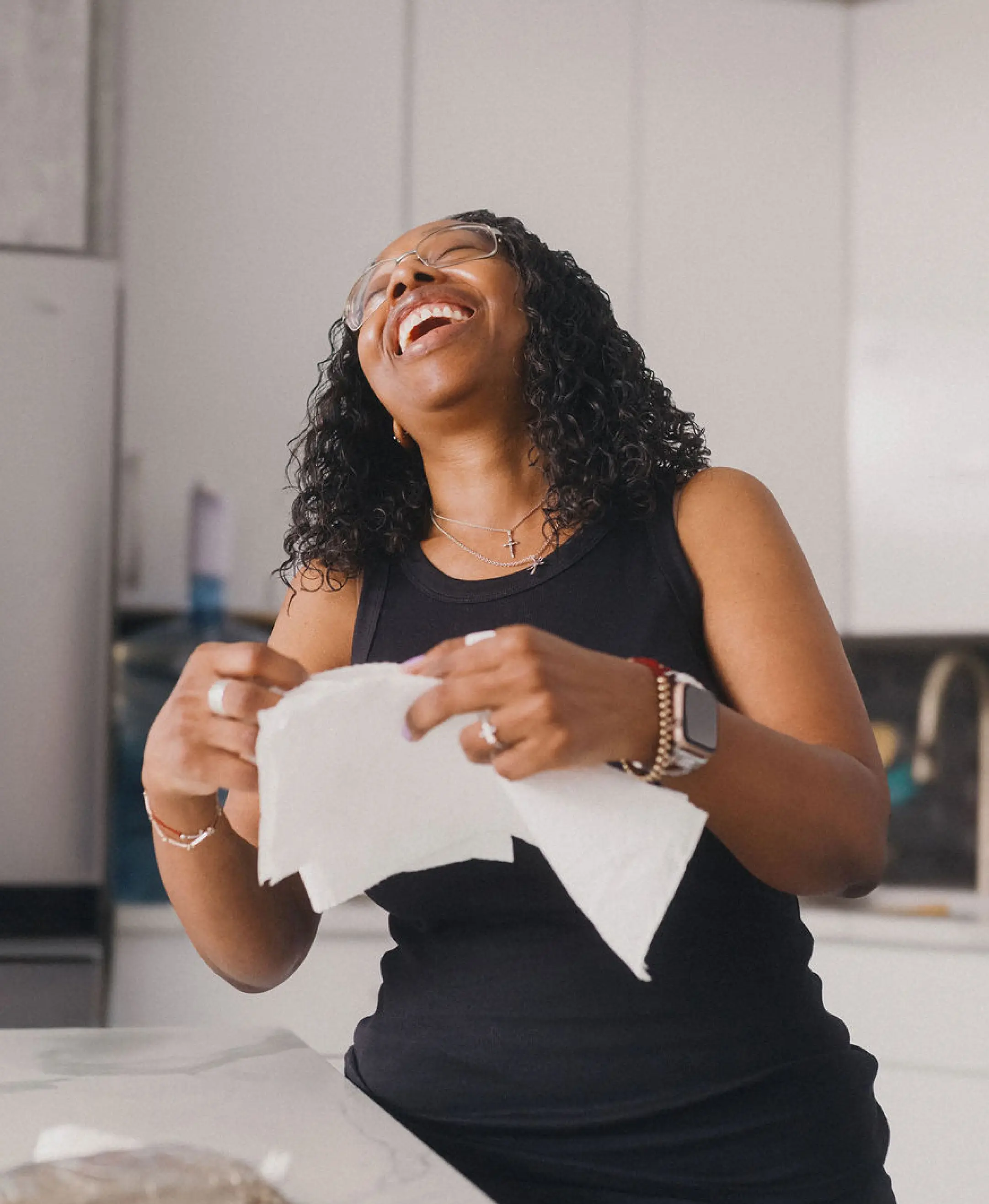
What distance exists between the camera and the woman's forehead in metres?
1.05

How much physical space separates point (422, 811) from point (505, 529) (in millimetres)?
416

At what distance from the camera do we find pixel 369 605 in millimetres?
1046

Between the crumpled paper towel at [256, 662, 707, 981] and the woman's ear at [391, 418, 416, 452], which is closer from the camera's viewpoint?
the crumpled paper towel at [256, 662, 707, 981]

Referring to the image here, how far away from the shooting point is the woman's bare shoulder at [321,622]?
1.07 m

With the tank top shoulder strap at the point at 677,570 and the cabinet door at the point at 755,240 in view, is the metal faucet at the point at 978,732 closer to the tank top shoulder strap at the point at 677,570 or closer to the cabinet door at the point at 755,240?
the cabinet door at the point at 755,240

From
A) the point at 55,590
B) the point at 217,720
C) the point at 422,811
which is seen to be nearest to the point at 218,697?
the point at 217,720

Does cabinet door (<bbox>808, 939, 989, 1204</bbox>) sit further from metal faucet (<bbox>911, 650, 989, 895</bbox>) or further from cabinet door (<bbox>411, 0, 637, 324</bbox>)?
cabinet door (<bbox>411, 0, 637, 324</bbox>)

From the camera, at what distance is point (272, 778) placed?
2.08 ft

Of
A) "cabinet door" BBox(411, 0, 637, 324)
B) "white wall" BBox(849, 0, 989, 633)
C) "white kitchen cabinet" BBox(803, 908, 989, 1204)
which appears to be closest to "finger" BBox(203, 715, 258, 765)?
"white kitchen cabinet" BBox(803, 908, 989, 1204)

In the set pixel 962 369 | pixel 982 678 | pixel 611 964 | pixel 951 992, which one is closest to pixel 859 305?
pixel 962 369

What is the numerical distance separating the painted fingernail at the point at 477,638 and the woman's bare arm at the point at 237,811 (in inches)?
4.4

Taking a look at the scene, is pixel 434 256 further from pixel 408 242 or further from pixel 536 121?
pixel 536 121

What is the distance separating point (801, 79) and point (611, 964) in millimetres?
2218

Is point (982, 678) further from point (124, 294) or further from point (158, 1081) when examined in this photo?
point (158, 1081)
